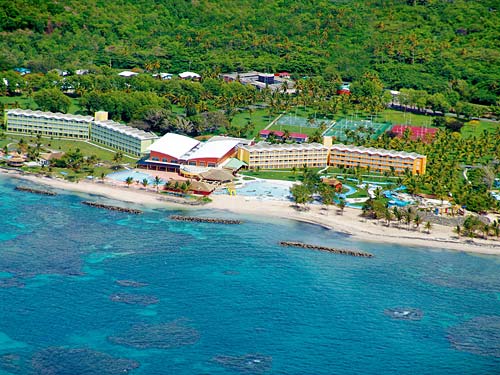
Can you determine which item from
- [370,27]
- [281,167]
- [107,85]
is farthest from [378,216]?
[370,27]

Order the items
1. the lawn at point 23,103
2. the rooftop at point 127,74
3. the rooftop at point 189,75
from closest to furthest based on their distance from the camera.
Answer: the lawn at point 23,103 → the rooftop at point 127,74 → the rooftop at point 189,75

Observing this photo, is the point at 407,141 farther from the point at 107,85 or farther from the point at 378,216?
the point at 107,85

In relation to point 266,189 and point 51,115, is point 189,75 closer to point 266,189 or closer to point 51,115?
point 51,115

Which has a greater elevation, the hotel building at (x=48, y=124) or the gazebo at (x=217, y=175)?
the hotel building at (x=48, y=124)

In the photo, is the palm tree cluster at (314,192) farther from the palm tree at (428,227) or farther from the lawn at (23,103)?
the lawn at (23,103)

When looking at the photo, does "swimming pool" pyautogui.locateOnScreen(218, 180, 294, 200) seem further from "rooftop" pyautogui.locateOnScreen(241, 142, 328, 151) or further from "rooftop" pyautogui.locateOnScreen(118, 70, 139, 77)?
"rooftop" pyautogui.locateOnScreen(118, 70, 139, 77)

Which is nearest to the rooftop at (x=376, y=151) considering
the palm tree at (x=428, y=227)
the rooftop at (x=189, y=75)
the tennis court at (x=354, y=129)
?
the tennis court at (x=354, y=129)

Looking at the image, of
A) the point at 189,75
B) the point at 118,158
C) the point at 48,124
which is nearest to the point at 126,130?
the point at 118,158

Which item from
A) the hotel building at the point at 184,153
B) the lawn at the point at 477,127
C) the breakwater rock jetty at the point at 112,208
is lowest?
the breakwater rock jetty at the point at 112,208

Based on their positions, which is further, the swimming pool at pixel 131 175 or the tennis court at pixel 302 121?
the tennis court at pixel 302 121
